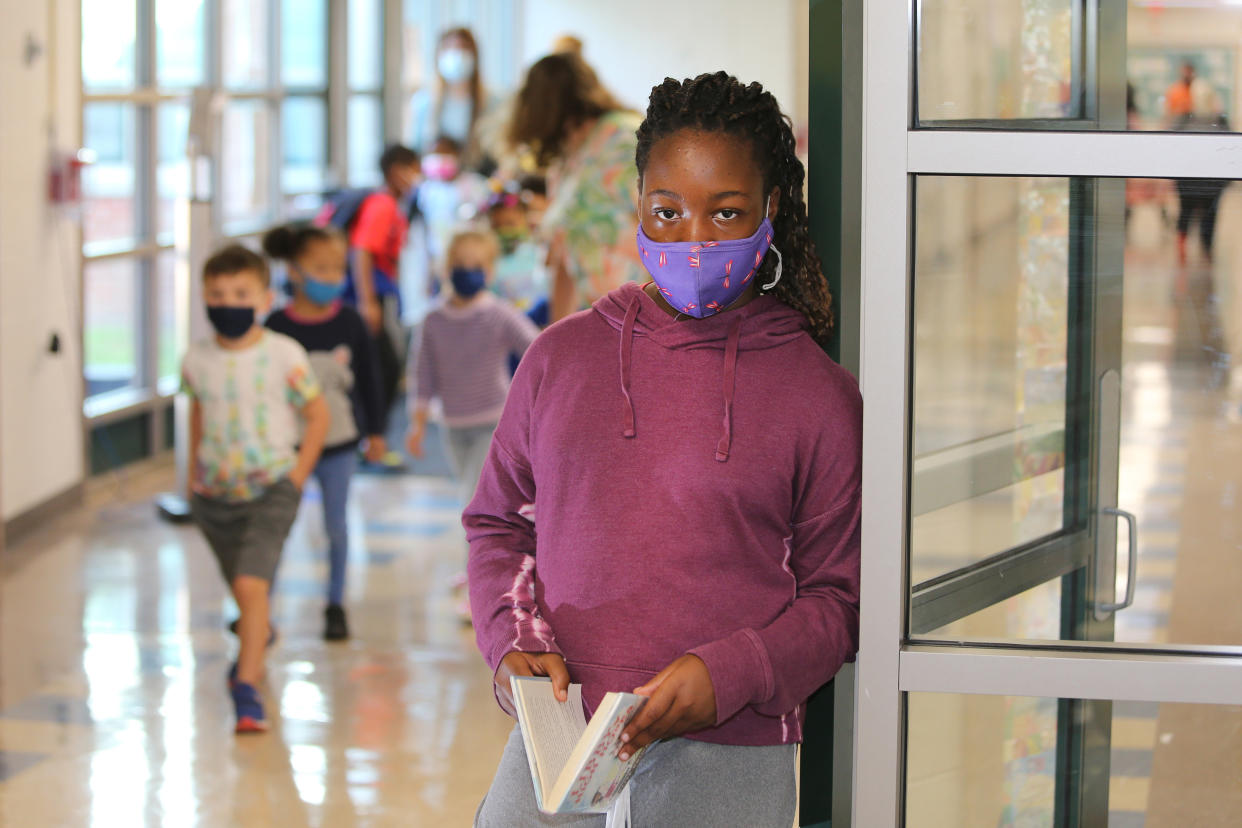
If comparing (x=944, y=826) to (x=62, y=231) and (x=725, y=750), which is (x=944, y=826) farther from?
(x=62, y=231)

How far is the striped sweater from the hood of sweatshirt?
295 centimetres

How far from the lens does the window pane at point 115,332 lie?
695 centimetres

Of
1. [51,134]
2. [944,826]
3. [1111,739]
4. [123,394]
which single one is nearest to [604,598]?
[944,826]

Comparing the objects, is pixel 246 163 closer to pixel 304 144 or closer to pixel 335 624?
pixel 304 144

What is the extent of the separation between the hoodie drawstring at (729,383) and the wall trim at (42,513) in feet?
14.1

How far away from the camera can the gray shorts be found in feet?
12.4

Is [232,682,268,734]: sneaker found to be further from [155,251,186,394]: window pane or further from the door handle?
[155,251,186,394]: window pane

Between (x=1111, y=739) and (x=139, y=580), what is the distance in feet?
13.0

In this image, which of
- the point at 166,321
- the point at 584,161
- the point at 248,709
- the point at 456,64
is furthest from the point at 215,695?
the point at 456,64

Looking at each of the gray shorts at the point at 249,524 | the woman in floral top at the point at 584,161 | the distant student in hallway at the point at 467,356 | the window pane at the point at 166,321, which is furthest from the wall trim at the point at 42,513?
the woman in floral top at the point at 584,161

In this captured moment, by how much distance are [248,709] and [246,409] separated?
2.53 ft

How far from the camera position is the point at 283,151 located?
9.28m

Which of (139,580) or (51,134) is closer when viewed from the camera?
(139,580)

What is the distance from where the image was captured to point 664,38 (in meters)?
16.4
